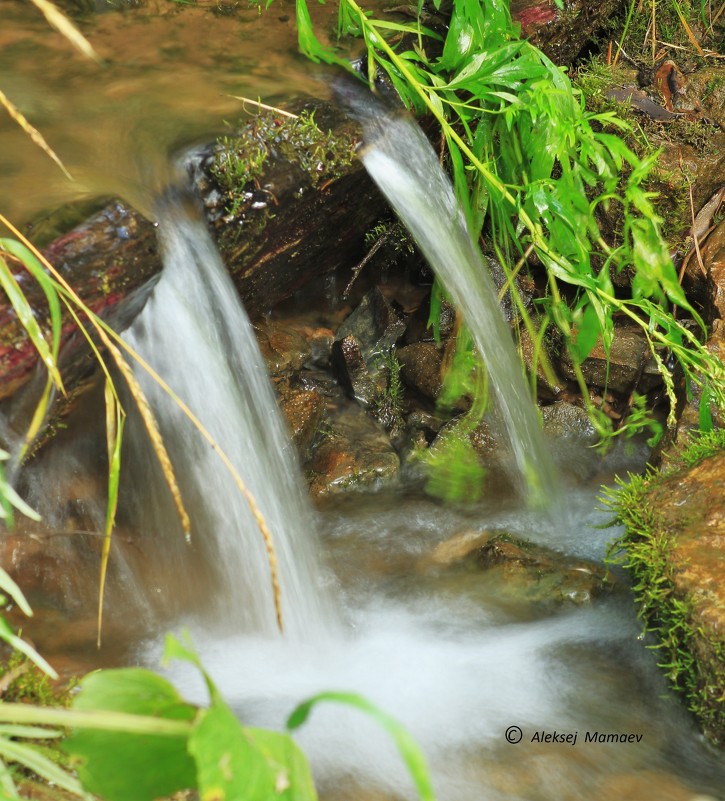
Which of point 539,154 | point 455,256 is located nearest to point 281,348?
point 455,256

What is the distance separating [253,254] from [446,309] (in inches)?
46.5

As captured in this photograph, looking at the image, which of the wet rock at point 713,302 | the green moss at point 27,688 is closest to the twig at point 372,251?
the wet rock at point 713,302

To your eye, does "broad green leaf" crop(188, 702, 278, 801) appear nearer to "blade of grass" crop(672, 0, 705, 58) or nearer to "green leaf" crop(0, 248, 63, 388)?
"green leaf" crop(0, 248, 63, 388)

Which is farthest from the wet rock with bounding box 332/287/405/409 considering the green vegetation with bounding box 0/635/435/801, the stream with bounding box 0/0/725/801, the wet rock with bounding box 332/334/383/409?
the green vegetation with bounding box 0/635/435/801

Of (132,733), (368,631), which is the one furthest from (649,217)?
(132,733)

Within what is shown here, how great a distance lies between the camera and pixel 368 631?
285 cm

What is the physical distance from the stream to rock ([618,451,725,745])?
0.36 ft

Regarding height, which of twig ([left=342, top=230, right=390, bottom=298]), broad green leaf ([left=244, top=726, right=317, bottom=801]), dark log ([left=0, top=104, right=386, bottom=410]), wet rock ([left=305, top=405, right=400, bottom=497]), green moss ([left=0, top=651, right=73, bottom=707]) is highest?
dark log ([left=0, top=104, right=386, bottom=410])

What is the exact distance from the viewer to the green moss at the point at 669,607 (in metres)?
2.21

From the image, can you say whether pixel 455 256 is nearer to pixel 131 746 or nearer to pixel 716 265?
pixel 716 265

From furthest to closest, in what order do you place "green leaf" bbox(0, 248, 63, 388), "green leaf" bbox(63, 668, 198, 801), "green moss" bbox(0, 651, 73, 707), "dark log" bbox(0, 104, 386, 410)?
"dark log" bbox(0, 104, 386, 410), "green moss" bbox(0, 651, 73, 707), "green leaf" bbox(0, 248, 63, 388), "green leaf" bbox(63, 668, 198, 801)

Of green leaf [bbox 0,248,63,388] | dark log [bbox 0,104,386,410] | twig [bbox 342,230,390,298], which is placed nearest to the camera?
green leaf [bbox 0,248,63,388]

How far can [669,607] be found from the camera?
7.75ft

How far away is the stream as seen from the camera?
2.29m
